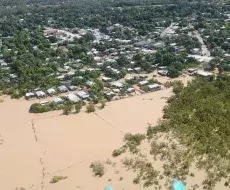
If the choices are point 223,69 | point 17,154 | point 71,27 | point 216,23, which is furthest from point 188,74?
point 71,27

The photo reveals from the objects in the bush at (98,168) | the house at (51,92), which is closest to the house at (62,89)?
the house at (51,92)

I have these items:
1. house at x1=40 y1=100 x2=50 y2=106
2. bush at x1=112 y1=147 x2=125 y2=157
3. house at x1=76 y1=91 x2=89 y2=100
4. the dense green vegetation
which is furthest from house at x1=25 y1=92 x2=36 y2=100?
bush at x1=112 y1=147 x2=125 y2=157

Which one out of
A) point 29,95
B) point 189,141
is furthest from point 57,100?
point 189,141

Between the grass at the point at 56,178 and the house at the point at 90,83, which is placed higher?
the house at the point at 90,83

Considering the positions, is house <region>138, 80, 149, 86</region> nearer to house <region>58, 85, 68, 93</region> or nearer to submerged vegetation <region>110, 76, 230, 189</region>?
submerged vegetation <region>110, 76, 230, 189</region>

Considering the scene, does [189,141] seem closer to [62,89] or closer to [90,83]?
[90,83]

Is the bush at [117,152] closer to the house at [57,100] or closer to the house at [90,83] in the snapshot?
the house at [57,100]

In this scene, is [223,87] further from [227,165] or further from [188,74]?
[227,165]

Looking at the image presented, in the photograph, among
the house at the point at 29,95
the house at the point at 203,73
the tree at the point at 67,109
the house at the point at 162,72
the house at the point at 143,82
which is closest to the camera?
the tree at the point at 67,109
